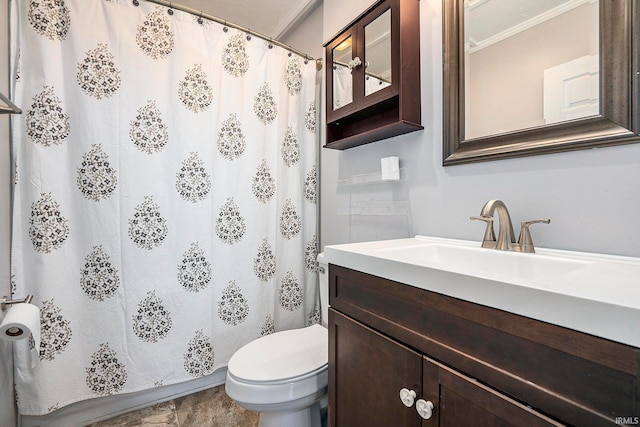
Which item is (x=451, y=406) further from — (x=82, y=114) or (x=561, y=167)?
(x=82, y=114)

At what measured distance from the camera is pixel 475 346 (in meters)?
0.57

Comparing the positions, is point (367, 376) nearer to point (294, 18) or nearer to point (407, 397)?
point (407, 397)

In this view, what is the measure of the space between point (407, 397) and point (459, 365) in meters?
0.17

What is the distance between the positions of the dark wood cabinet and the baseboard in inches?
41.1

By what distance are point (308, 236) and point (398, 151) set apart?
85 centimetres

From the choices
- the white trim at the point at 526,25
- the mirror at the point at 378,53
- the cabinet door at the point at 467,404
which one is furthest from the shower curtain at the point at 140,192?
the cabinet door at the point at 467,404

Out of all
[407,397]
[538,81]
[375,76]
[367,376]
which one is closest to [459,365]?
[407,397]

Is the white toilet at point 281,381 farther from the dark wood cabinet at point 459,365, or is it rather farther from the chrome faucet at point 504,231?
the chrome faucet at point 504,231

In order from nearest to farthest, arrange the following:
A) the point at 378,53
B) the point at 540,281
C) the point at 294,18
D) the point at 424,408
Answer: the point at 540,281 → the point at 424,408 → the point at 378,53 → the point at 294,18

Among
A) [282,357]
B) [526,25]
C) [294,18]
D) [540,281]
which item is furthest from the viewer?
[294,18]

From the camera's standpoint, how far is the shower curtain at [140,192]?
3.86ft

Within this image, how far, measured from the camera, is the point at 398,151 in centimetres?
132

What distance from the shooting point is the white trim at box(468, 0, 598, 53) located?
829 millimetres

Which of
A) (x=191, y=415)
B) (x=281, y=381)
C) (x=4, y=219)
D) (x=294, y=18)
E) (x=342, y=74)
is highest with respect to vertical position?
(x=294, y=18)
